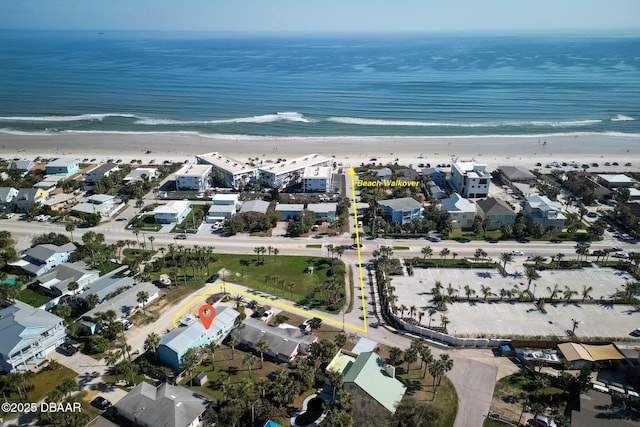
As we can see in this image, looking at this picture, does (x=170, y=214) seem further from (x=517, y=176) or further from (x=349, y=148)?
(x=517, y=176)

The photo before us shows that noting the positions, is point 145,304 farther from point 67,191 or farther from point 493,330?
point 67,191

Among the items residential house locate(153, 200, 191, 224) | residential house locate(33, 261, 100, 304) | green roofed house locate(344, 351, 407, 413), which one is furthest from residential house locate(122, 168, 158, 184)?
green roofed house locate(344, 351, 407, 413)

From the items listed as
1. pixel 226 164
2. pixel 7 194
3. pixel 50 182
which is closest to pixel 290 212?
pixel 226 164

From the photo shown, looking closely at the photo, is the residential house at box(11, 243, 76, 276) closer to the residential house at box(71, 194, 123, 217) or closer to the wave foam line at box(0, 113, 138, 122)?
the residential house at box(71, 194, 123, 217)

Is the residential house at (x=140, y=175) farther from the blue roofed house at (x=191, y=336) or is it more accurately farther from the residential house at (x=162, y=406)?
the residential house at (x=162, y=406)

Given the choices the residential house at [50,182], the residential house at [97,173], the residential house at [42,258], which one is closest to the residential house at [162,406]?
the residential house at [42,258]

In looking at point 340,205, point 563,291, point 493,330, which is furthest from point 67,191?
point 563,291
